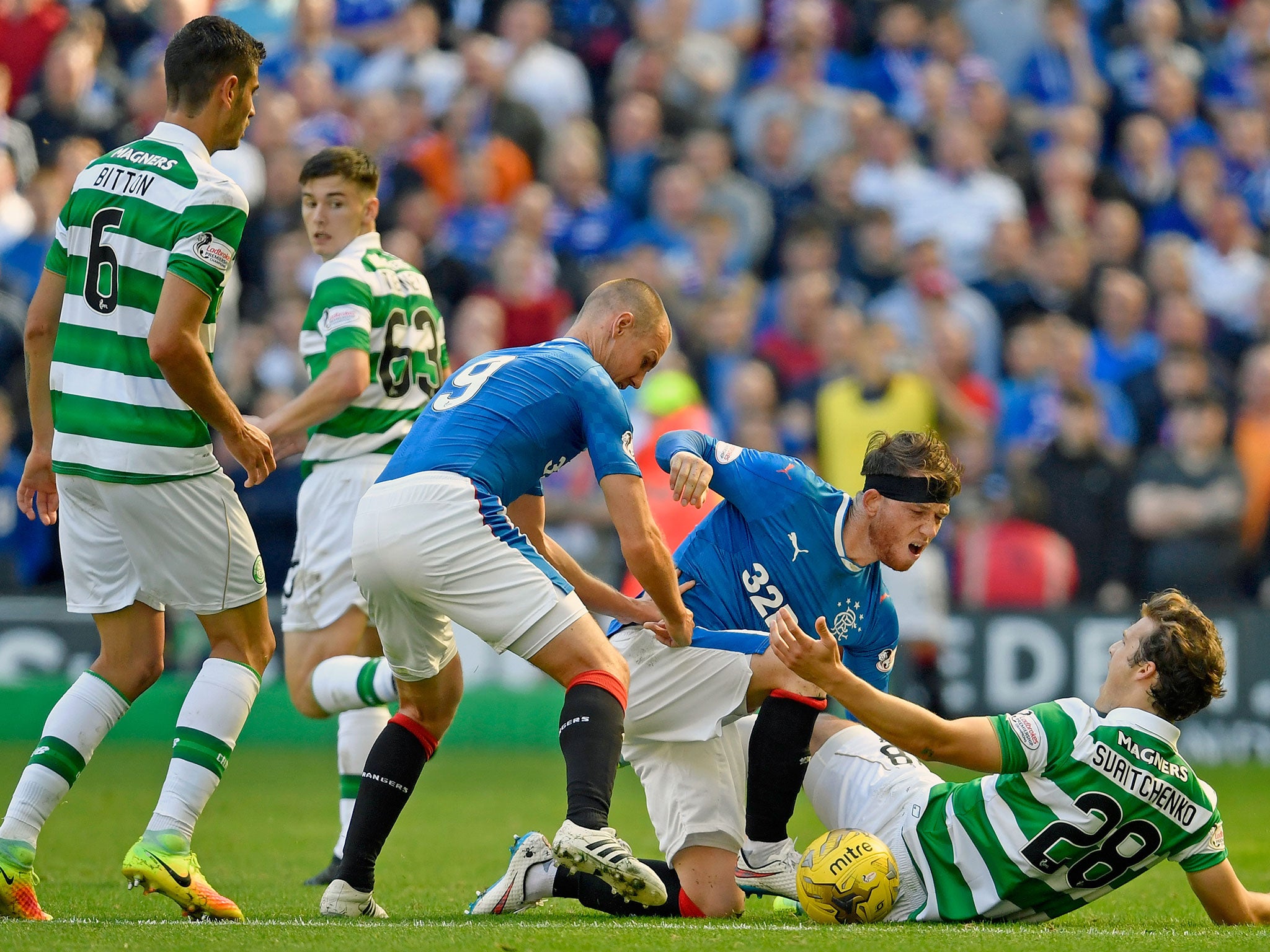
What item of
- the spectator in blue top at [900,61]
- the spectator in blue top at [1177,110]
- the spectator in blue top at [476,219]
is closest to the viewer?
the spectator in blue top at [476,219]

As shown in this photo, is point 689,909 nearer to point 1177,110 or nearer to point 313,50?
point 313,50

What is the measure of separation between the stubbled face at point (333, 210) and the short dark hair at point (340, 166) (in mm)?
17

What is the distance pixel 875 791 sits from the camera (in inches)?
207

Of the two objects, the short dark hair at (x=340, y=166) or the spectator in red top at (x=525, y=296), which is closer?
the short dark hair at (x=340, y=166)

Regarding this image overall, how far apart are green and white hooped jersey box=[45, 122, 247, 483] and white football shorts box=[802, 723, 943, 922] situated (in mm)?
2320

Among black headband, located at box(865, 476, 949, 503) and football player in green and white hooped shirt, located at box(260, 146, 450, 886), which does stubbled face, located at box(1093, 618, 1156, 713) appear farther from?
football player in green and white hooped shirt, located at box(260, 146, 450, 886)

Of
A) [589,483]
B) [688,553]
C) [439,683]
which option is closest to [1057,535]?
[589,483]

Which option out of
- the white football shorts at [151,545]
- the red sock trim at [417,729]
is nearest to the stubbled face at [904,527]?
the red sock trim at [417,729]

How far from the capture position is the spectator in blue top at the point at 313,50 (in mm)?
14477

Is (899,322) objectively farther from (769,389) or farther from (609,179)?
(609,179)

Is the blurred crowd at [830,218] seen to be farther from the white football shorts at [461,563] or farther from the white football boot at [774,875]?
the white football shorts at [461,563]

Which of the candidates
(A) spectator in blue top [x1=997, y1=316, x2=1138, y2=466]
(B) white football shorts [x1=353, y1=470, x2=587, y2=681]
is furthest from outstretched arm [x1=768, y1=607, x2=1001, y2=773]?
(A) spectator in blue top [x1=997, y1=316, x2=1138, y2=466]

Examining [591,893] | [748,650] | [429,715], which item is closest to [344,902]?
[429,715]

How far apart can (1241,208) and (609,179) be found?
18.1ft
